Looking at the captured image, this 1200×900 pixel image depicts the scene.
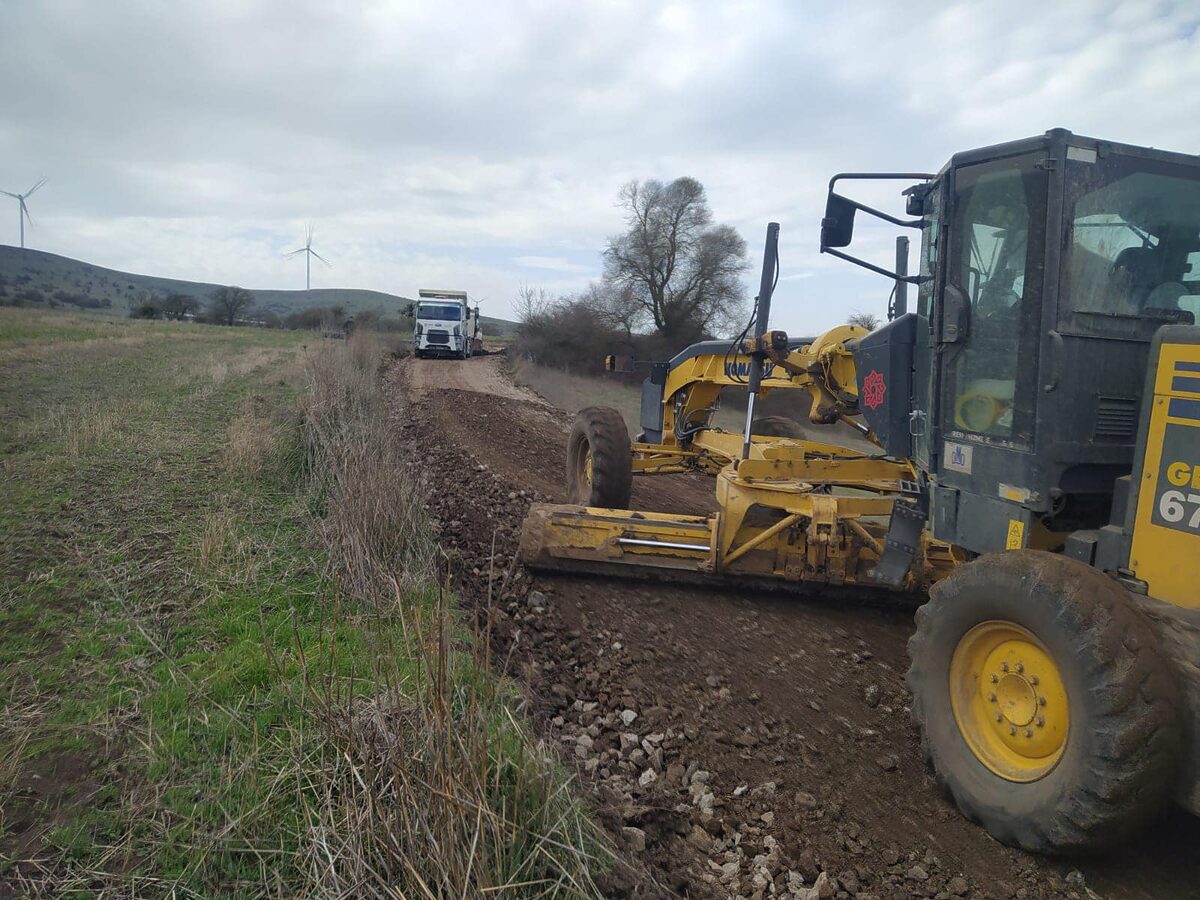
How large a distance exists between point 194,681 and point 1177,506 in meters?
4.10

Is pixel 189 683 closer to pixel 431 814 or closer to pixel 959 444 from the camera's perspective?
pixel 431 814

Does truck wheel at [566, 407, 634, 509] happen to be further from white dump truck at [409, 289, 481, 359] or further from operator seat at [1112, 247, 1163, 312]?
white dump truck at [409, 289, 481, 359]

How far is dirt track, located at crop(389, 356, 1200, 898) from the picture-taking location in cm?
290

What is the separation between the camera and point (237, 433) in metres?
9.13

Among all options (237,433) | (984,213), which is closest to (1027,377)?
(984,213)

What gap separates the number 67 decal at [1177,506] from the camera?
2.74 m

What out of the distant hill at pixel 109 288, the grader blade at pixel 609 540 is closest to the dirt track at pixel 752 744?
the grader blade at pixel 609 540

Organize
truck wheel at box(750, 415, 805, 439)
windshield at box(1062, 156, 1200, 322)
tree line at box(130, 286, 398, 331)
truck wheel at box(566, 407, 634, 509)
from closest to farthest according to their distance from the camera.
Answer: windshield at box(1062, 156, 1200, 322), truck wheel at box(566, 407, 634, 509), truck wheel at box(750, 415, 805, 439), tree line at box(130, 286, 398, 331)

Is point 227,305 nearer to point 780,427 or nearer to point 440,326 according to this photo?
point 440,326

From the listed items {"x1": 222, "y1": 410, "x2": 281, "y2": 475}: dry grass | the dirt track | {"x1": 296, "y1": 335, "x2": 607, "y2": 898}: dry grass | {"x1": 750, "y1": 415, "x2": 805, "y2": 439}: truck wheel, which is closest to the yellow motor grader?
the dirt track

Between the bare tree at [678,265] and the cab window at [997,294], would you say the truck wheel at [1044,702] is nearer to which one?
the cab window at [997,294]

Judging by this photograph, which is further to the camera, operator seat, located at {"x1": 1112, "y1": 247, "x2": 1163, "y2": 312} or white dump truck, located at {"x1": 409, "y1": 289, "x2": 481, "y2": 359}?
white dump truck, located at {"x1": 409, "y1": 289, "x2": 481, "y2": 359}

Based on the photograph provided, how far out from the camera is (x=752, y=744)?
12.4ft

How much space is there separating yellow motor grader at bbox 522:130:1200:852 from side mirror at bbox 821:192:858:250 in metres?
0.01
